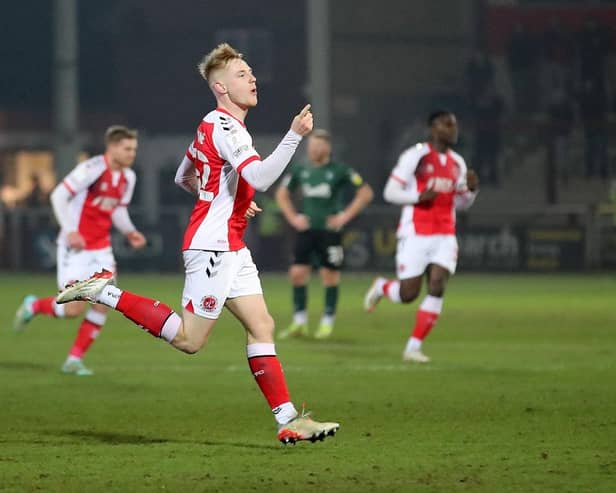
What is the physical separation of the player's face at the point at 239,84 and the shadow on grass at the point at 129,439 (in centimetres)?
188

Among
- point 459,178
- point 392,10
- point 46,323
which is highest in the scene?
point 392,10

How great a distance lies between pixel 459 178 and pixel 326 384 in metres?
2.41

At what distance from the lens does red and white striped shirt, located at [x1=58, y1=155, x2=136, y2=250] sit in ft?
38.5

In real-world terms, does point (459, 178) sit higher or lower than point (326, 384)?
higher

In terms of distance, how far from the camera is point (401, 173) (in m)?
12.3

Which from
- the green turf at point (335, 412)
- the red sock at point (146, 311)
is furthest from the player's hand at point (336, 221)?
the red sock at point (146, 311)

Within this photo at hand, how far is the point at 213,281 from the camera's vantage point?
7.89 metres

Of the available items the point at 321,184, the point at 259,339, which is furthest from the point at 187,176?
the point at 321,184

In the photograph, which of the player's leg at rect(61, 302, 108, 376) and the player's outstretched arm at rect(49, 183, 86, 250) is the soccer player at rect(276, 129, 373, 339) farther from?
the player's outstretched arm at rect(49, 183, 86, 250)

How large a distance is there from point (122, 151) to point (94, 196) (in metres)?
0.56

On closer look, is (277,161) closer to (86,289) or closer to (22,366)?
(86,289)

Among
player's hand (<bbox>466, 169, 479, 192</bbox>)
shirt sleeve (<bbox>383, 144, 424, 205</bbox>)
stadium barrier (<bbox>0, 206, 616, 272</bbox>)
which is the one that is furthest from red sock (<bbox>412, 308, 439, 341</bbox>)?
stadium barrier (<bbox>0, 206, 616, 272</bbox>)

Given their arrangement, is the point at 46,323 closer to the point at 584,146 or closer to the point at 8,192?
the point at 584,146

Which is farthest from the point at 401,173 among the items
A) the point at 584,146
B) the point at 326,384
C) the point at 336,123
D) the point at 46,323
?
the point at 336,123
